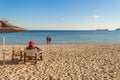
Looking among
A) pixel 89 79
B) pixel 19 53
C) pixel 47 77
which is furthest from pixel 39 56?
pixel 89 79

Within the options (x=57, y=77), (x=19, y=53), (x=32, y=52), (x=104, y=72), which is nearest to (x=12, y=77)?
(x=57, y=77)

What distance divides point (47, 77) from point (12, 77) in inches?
52.9

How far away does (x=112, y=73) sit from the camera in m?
7.75

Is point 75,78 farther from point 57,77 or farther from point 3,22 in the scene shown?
point 3,22

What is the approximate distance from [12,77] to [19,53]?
308 centimetres

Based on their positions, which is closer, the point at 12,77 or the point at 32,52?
the point at 12,77

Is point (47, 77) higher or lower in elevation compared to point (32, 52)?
lower

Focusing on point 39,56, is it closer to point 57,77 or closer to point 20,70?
point 20,70

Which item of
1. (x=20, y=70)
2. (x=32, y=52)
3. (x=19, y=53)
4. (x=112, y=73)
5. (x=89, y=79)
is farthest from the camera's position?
(x=19, y=53)

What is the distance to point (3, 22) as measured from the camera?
8.66 meters

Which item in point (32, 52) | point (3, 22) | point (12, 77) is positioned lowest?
point (12, 77)

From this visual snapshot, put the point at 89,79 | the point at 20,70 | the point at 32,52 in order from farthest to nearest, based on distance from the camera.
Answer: the point at 32,52
the point at 20,70
the point at 89,79

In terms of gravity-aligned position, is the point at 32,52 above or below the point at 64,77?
above

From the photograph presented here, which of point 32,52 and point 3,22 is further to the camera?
point 32,52
